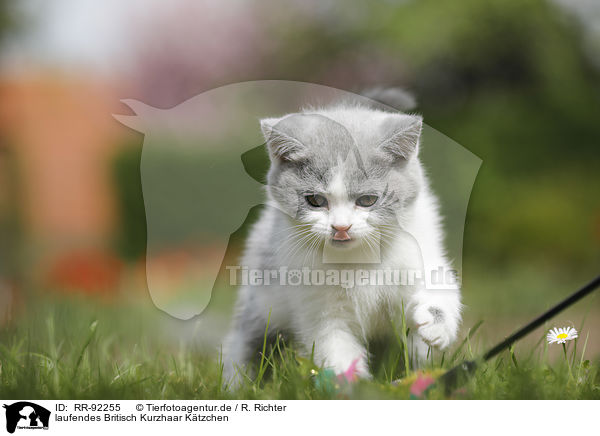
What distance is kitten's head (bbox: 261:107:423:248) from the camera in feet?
4.16

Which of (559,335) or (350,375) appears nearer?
(350,375)

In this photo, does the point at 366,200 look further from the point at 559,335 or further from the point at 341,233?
the point at 559,335

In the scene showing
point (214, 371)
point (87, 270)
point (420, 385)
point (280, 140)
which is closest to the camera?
point (420, 385)

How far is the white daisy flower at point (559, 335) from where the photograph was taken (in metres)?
1.37

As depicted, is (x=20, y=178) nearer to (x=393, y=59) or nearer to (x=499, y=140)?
(x=393, y=59)

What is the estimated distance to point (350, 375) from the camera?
119 cm

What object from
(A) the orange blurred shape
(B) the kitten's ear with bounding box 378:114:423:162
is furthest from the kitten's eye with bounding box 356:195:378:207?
(A) the orange blurred shape

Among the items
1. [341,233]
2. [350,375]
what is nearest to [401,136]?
[341,233]

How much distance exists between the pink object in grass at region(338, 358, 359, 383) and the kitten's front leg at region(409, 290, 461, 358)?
156 mm

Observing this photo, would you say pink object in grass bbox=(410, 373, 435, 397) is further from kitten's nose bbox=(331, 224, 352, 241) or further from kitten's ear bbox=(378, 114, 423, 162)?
kitten's ear bbox=(378, 114, 423, 162)

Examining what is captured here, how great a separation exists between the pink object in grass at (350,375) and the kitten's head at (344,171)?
9.9 inches

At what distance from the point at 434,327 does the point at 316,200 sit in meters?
0.37

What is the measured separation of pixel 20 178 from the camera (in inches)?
101
